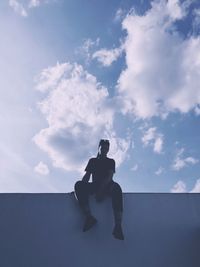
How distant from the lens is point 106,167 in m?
3.97

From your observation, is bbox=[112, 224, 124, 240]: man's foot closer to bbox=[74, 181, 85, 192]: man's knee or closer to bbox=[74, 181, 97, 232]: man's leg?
bbox=[74, 181, 97, 232]: man's leg

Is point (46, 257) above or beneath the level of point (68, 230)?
beneath

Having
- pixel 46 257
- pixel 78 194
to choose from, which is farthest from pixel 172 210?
pixel 46 257

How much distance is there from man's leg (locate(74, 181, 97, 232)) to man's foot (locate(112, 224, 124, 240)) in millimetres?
279

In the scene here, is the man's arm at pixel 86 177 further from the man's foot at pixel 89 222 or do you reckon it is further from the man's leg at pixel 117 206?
the man's foot at pixel 89 222

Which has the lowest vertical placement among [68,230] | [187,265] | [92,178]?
[187,265]

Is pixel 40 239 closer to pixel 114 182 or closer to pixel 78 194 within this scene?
pixel 78 194

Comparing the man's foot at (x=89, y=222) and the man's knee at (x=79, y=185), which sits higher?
the man's knee at (x=79, y=185)

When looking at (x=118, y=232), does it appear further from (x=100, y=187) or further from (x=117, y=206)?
(x=100, y=187)

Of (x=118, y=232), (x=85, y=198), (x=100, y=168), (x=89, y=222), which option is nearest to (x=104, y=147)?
(x=100, y=168)

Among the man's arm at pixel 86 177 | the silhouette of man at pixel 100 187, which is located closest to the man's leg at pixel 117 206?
the silhouette of man at pixel 100 187

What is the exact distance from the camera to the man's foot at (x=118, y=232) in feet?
11.0

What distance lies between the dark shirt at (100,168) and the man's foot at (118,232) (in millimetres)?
608

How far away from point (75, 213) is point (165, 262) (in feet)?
3.96
